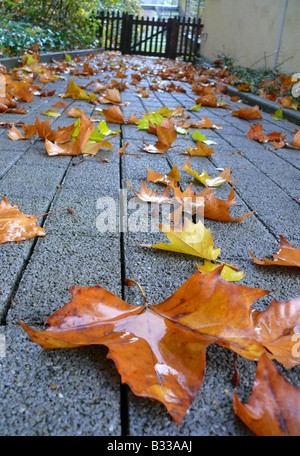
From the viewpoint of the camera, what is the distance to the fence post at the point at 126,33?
14.4 m

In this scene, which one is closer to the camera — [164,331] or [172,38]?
[164,331]

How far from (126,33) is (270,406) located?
16014mm

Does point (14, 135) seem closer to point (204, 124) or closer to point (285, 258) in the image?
point (204, 124)

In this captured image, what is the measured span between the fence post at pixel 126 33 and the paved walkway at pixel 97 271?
Result: 13.8 meters

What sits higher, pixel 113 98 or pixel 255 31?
pixel 255 31

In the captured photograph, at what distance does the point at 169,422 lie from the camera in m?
0.69

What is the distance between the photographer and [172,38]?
1441cm

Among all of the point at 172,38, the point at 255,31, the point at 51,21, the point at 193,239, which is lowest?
the point at 193,239

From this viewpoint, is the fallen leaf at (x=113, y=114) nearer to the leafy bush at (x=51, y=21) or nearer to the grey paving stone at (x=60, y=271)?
the grey paving stone at (x=60, y=271)

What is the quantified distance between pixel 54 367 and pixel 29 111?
2.94m

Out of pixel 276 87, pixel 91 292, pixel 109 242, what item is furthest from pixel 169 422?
pixel 276 87

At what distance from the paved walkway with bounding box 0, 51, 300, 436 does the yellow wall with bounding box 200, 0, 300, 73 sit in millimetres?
4624

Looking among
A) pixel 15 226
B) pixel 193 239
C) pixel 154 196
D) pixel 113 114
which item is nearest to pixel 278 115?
pixel 113 114

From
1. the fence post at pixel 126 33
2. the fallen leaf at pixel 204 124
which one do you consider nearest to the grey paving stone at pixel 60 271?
the fallen leaf at pixel 204 124
